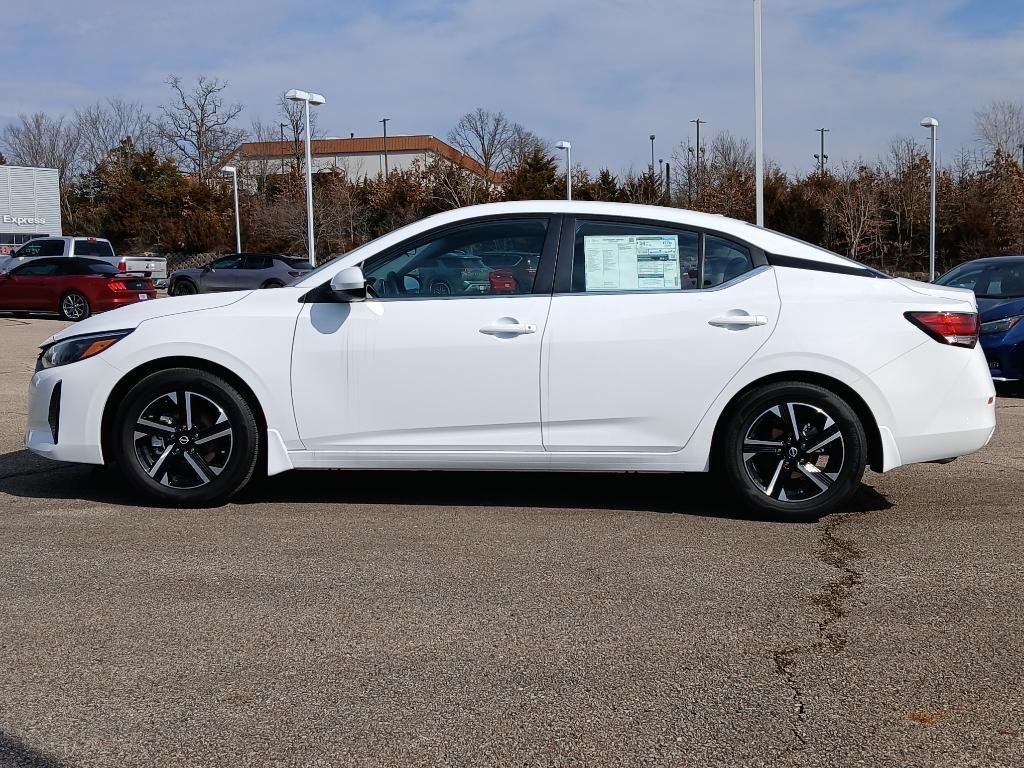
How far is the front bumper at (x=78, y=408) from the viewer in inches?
218

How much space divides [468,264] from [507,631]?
2.33 metres

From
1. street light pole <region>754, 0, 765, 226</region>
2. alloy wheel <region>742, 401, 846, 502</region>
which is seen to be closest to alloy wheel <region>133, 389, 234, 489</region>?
alloy wheel <region>742, 401, 846, 502</region>

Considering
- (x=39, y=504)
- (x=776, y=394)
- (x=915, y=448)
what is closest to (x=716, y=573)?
(x=776, y=394)

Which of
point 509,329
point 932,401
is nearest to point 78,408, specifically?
point 509,329

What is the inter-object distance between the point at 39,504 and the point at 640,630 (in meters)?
3.63

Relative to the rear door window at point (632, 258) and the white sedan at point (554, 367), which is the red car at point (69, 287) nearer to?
the white sedan at point (554, 367)

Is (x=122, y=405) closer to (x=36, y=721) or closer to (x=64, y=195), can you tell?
(x=36, y=721)

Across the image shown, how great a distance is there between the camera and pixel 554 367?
208 inches

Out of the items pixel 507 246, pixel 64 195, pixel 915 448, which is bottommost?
pixel 915 448

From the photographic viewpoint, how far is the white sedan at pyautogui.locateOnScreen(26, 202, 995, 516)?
5281mm

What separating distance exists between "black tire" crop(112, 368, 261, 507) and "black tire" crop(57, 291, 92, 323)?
59.4ft

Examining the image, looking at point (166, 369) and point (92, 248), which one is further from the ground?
point (92, 248)

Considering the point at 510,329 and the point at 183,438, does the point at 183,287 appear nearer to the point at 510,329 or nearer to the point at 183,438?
the point at 183,438

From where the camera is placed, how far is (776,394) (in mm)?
5273
